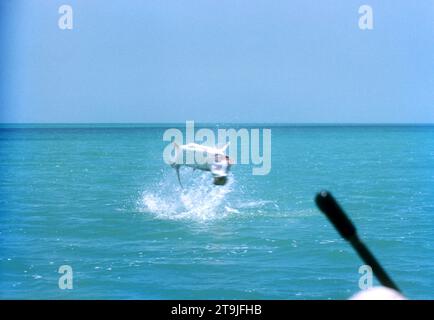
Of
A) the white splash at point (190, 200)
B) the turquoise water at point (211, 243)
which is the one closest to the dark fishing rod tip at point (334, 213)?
the turquoise water at point (211, 243)

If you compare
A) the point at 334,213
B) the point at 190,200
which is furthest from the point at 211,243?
the point at 334,213

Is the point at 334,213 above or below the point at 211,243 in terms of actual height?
below

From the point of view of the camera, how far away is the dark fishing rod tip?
1.10 m

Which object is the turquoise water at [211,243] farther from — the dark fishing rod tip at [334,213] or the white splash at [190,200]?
the dark fishing rod tip at [334,213]

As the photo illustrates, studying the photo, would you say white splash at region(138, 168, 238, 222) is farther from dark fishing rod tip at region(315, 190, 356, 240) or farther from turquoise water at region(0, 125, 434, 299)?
dark fishing rod tip at region(315, 190, 356, 240)

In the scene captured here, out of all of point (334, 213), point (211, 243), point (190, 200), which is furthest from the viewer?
point (190, 200)

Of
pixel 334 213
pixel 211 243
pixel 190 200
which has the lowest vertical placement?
pixel 334 213

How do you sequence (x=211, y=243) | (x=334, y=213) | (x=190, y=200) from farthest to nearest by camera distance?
(x=190, y=200) < (x=211, y=243) < (x=334, y=213)

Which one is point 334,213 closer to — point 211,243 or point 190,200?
point 211,243

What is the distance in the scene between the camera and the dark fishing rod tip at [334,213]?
1097 mm

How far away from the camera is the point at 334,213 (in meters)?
1.13

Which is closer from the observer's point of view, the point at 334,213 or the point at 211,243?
the point at 334,213

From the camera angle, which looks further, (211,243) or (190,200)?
(190,200)
